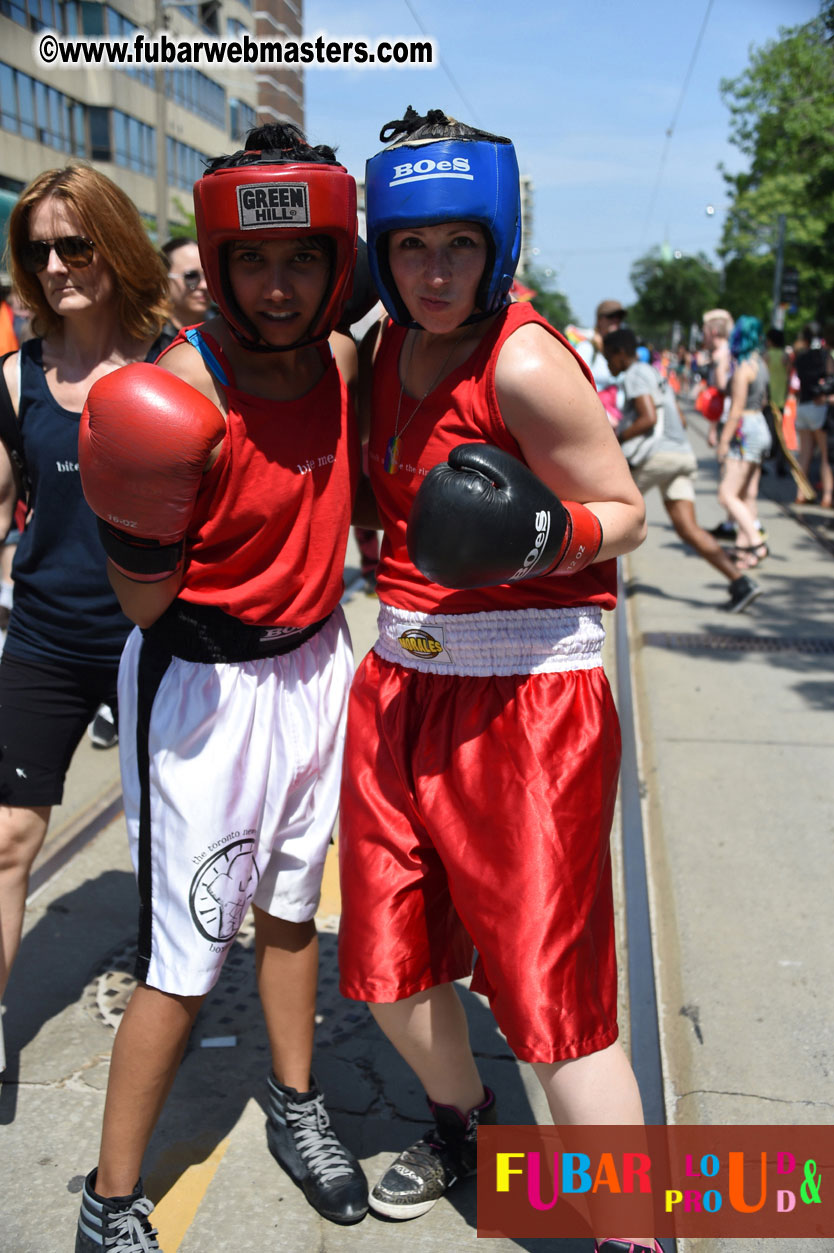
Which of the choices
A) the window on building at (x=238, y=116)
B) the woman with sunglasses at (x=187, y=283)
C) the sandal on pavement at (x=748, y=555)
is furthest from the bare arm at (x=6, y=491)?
the window on building at (x=238, y=116)

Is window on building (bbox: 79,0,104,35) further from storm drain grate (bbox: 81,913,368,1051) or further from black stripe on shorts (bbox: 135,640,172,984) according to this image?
black stripe on shorts (bbox: 135,640,172,984)

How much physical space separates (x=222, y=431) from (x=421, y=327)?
0.41 m

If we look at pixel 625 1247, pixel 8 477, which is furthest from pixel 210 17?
pixel 625 1247

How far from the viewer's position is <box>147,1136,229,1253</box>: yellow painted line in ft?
7.52

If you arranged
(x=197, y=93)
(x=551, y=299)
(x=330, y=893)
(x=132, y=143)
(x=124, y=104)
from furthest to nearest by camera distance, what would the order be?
(x=551, y=299), (x=197, y=93), (x=132, y=143), (x=124, y=104), (x=330, y=893)

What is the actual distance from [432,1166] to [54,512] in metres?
1.65

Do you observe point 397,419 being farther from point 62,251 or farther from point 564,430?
point 62,251

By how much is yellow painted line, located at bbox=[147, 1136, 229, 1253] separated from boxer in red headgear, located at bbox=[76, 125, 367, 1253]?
16 centimetres

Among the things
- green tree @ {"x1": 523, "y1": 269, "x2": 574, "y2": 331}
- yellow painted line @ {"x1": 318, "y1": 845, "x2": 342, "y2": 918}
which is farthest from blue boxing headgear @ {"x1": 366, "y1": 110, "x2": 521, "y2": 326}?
green tree @ {"x1": 523, "y1": 269, "x2": 574, "y2": 331}

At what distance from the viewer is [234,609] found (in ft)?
7.11

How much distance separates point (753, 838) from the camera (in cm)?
409

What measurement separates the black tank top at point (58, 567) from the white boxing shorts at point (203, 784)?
39cm

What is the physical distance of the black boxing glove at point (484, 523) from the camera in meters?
1.78

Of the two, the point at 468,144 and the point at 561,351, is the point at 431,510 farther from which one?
the point at 468,144
